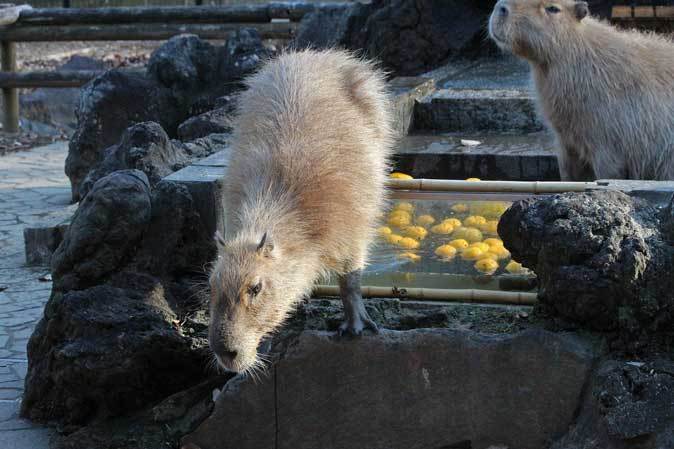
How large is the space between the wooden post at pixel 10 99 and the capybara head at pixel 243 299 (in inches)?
413

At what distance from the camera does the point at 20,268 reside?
6719mm

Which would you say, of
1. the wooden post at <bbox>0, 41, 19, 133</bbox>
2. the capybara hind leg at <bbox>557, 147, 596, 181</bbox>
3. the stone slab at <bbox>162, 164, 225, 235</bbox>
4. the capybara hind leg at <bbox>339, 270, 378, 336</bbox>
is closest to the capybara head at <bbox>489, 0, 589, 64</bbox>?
the capybara hind leg at <bbox>557, 147, 596, 181</bbox>

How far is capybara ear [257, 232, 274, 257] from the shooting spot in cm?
328

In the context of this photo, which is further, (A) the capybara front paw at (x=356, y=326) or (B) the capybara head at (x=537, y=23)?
(B) the capybara head at (x=537, y=23)

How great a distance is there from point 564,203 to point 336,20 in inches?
247

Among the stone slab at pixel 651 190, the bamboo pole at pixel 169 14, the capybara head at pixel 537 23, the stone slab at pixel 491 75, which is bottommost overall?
the bamboo pole at pixel 169 14

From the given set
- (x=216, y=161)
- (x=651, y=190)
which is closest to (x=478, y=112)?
(x=216, y=161)

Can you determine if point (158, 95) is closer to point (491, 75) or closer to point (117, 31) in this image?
point (491, 75)

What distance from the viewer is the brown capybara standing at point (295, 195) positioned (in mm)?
3236

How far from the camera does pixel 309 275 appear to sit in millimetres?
3537

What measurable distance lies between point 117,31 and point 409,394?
9.66 meters

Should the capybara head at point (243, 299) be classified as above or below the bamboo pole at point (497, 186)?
below

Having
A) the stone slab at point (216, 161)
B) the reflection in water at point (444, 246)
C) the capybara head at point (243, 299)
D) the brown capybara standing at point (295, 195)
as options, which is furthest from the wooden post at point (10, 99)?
the capybara head at point (243, 299)

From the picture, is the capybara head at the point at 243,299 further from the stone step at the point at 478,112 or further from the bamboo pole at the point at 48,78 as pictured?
the bamboo pole at the point at 48,78
